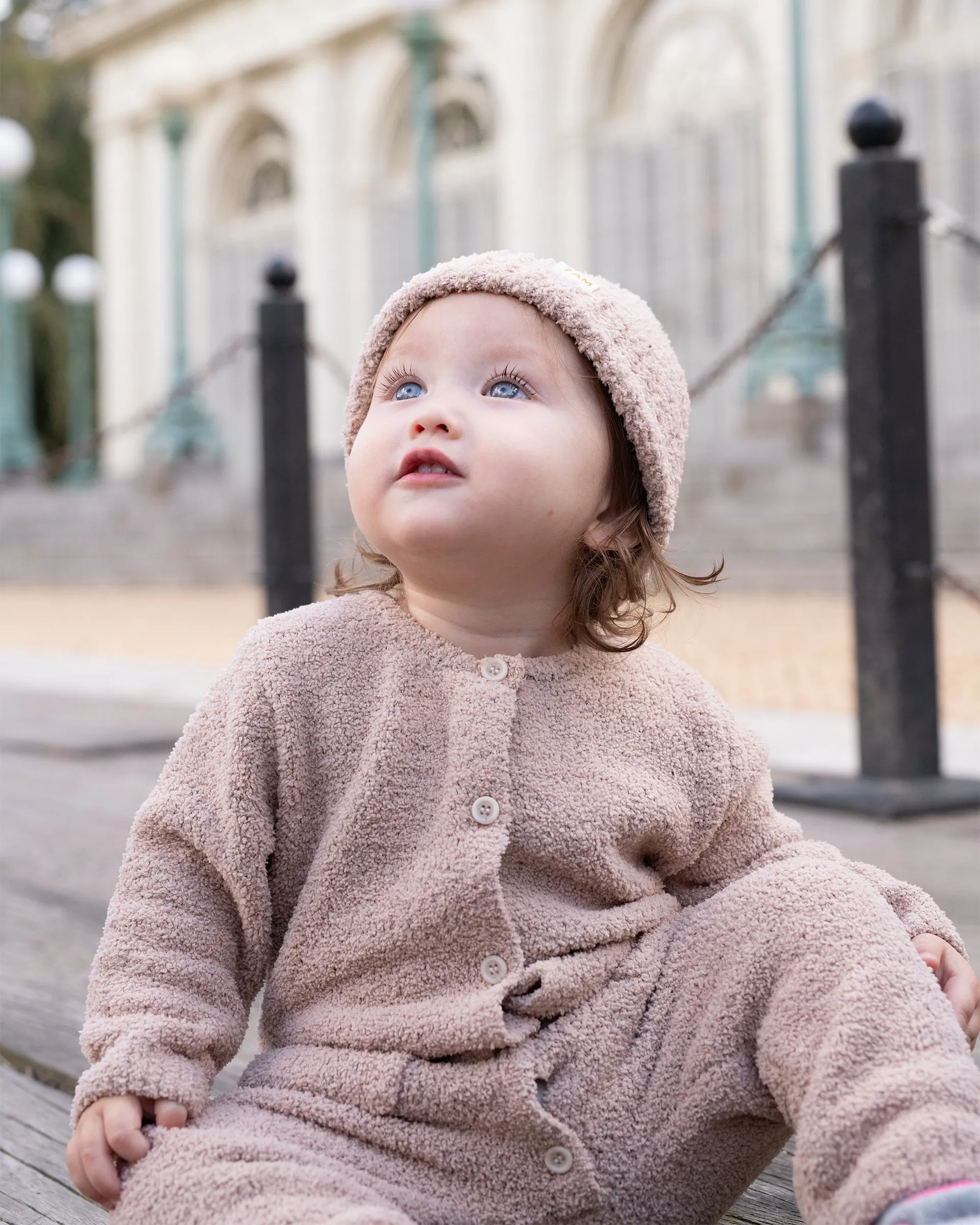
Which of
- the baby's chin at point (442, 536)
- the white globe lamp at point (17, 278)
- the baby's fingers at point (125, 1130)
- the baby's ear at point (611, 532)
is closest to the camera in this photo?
the baby's fingers at point (125, 1130)

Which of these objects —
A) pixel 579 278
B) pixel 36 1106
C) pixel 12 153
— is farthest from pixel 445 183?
pixel 579 278

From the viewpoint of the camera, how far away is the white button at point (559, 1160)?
1294 mm

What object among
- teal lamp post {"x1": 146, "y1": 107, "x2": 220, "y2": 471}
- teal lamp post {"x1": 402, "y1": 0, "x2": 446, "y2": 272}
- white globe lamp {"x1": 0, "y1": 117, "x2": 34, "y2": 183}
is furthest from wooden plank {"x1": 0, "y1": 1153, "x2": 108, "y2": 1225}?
teal lamp post {"x1": 146, "y1": 107, "x2": 220, "y2": 471}

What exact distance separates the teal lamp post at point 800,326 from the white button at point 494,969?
11.6 metres

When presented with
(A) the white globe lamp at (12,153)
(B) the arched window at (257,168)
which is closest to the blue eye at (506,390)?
(A) the white globe lamp at (12,153)

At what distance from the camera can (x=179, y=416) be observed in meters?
18.8

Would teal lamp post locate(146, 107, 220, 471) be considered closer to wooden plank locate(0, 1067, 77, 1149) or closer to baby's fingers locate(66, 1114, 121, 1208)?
wooden plank locate(0, 1067, 77, 1149)

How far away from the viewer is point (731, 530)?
1192 cm

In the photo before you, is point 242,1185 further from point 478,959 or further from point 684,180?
point 684,180

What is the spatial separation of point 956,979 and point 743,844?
0.22 metres

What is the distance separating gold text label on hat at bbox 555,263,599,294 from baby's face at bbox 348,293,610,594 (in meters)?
0.05

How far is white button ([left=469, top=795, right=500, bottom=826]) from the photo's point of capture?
135 centimetres

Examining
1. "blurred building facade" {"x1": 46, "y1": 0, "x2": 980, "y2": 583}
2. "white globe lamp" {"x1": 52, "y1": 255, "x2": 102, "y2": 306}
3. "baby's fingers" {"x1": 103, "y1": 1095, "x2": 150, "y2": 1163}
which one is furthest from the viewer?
"white globe lamp" {"x1": 52, "y1": 255, "x2": 102, "y2": 306}

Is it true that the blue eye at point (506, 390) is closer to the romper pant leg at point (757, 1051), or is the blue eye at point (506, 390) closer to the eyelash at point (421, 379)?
the eyelash at point (421, 379)
